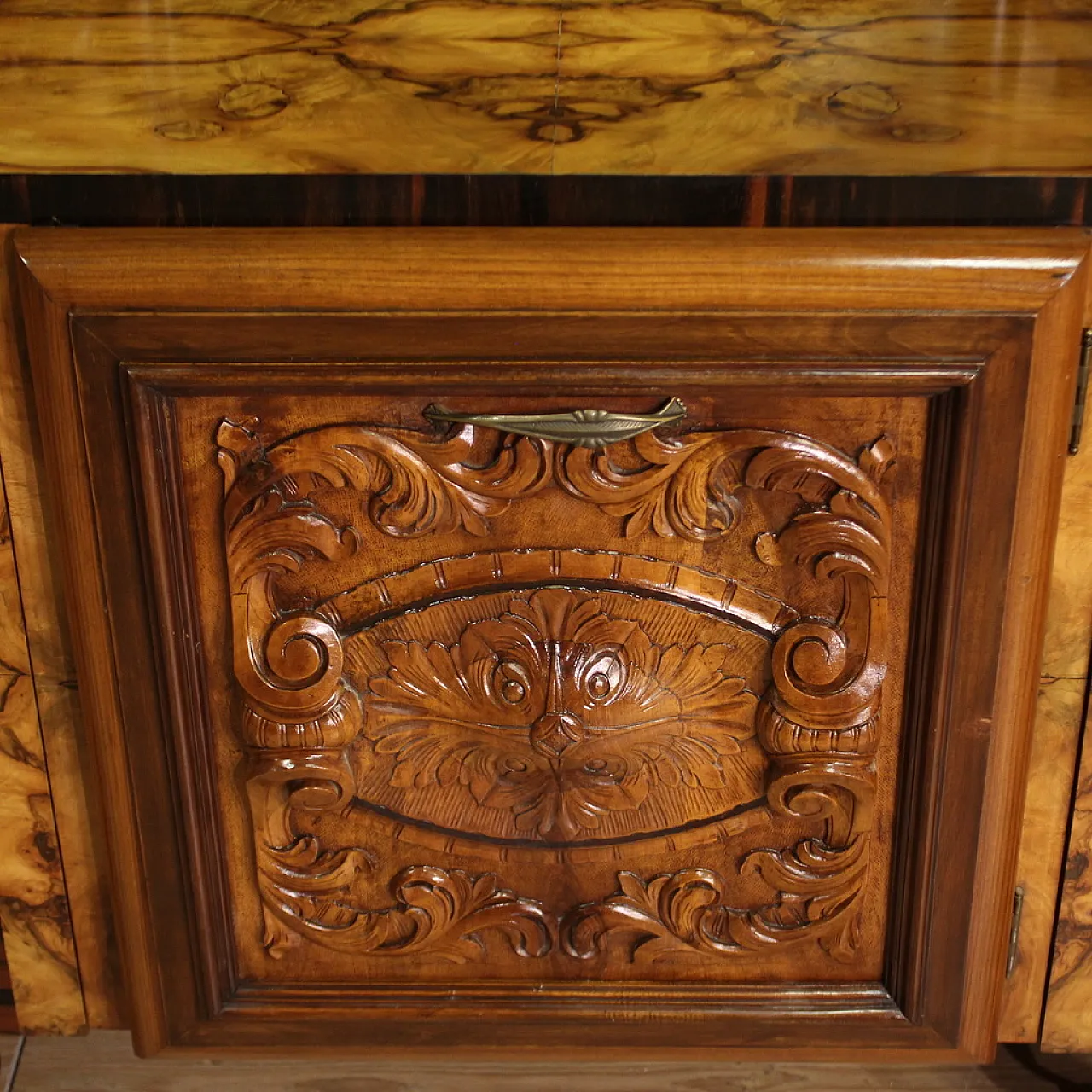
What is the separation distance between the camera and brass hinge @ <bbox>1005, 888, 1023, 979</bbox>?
0.88 m

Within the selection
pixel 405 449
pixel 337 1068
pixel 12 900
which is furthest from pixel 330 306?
pixel 337 1068

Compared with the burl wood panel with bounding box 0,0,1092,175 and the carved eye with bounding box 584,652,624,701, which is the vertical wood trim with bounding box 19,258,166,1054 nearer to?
the burl wood panel with bounding box 0,0,1092,175

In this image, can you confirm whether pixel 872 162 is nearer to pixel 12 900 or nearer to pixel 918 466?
pixel 918 466

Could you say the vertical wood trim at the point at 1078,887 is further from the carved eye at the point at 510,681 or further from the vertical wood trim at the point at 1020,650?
the carved eye at the point at 510,681

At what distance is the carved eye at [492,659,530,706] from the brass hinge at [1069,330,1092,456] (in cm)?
41

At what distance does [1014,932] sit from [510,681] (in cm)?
45

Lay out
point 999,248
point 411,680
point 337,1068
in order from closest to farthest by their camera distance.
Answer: point 999,248 → point 411,680 → point 337,1068

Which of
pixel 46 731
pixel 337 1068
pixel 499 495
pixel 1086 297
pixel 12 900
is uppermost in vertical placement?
pixel 1086 297

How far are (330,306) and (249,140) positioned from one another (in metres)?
0.12

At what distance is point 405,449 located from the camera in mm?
765

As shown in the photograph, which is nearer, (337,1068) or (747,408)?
(747,408)

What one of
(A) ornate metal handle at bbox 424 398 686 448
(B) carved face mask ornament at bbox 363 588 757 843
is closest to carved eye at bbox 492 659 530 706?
(B) carved face mask ornament at bbox 363 588 757 843

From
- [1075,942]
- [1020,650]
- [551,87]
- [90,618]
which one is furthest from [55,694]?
[1075,942]

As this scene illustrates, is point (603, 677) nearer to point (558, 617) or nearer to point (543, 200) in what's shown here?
point (558, 617)
